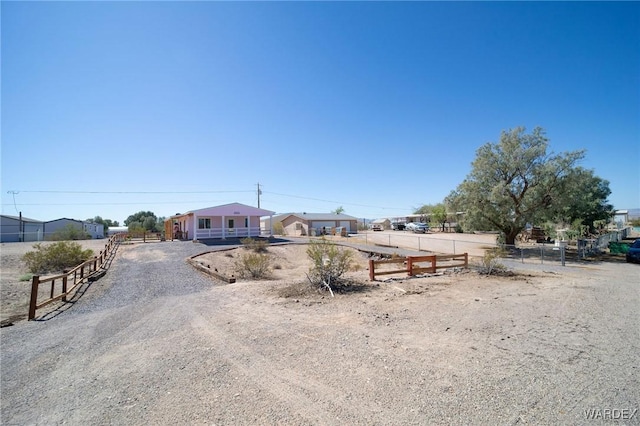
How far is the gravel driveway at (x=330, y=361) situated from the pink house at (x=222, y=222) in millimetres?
21533

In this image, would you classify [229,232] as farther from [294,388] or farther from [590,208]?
[590,208]

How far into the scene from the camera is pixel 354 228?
183 ft

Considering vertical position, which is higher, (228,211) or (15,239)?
(228,211)

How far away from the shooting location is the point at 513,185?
23406mm

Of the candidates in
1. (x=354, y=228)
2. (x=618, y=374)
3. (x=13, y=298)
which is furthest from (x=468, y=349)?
(x=354, y=228)

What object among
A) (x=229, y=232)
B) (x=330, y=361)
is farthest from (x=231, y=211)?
(x=330, y=361)

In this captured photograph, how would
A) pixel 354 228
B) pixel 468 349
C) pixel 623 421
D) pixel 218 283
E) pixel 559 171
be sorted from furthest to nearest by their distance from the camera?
pixel 354 228 < pixel 559 171 < pixel 218 283 < pixel 468 349 < pixel 623 421

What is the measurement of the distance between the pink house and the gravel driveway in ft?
70.6

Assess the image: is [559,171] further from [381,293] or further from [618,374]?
[618,374]

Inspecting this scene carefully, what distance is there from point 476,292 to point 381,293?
3.24m

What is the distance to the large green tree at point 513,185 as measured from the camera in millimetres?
21531

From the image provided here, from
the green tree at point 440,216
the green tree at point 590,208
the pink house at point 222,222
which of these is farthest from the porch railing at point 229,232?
the green tree at point 440,216

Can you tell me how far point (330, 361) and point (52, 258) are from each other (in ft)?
66.9

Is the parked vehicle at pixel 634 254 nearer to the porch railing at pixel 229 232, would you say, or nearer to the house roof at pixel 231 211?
the house roof at pixel 231 211
